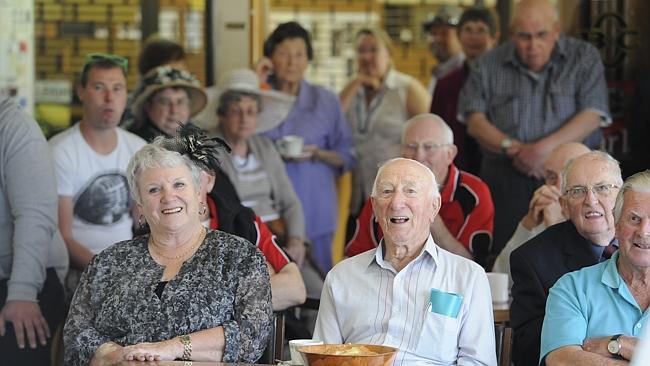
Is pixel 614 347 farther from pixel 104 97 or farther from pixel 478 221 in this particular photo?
pixel 104 97

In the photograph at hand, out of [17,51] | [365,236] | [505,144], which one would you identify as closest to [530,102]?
[505,144]

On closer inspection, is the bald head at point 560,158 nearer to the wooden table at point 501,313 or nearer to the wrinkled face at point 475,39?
the wooden table at point 501,313

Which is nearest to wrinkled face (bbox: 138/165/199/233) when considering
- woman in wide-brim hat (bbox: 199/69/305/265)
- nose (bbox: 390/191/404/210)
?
nose (bbox: 390/191/404/210)

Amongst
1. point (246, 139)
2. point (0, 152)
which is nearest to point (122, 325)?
point (0, 152)

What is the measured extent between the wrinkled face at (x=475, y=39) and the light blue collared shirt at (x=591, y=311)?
12.6 feet

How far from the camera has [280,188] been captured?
265 inches

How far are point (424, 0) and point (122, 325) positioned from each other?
703cm

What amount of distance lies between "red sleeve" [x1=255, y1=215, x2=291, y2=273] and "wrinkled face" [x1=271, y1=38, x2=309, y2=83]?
2.47m

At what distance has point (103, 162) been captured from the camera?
577 centimetres

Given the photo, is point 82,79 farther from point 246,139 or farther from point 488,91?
point 488,91

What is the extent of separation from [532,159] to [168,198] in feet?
8.98

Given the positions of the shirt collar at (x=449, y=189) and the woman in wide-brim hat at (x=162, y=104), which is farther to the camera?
the woman in wide-brim hat at (x=162, y=104)

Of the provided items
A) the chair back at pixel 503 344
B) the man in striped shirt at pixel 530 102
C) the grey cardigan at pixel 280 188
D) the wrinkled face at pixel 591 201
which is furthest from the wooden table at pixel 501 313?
the grey cardigan at pixel 280 188

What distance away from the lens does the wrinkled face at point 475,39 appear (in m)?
7.75
